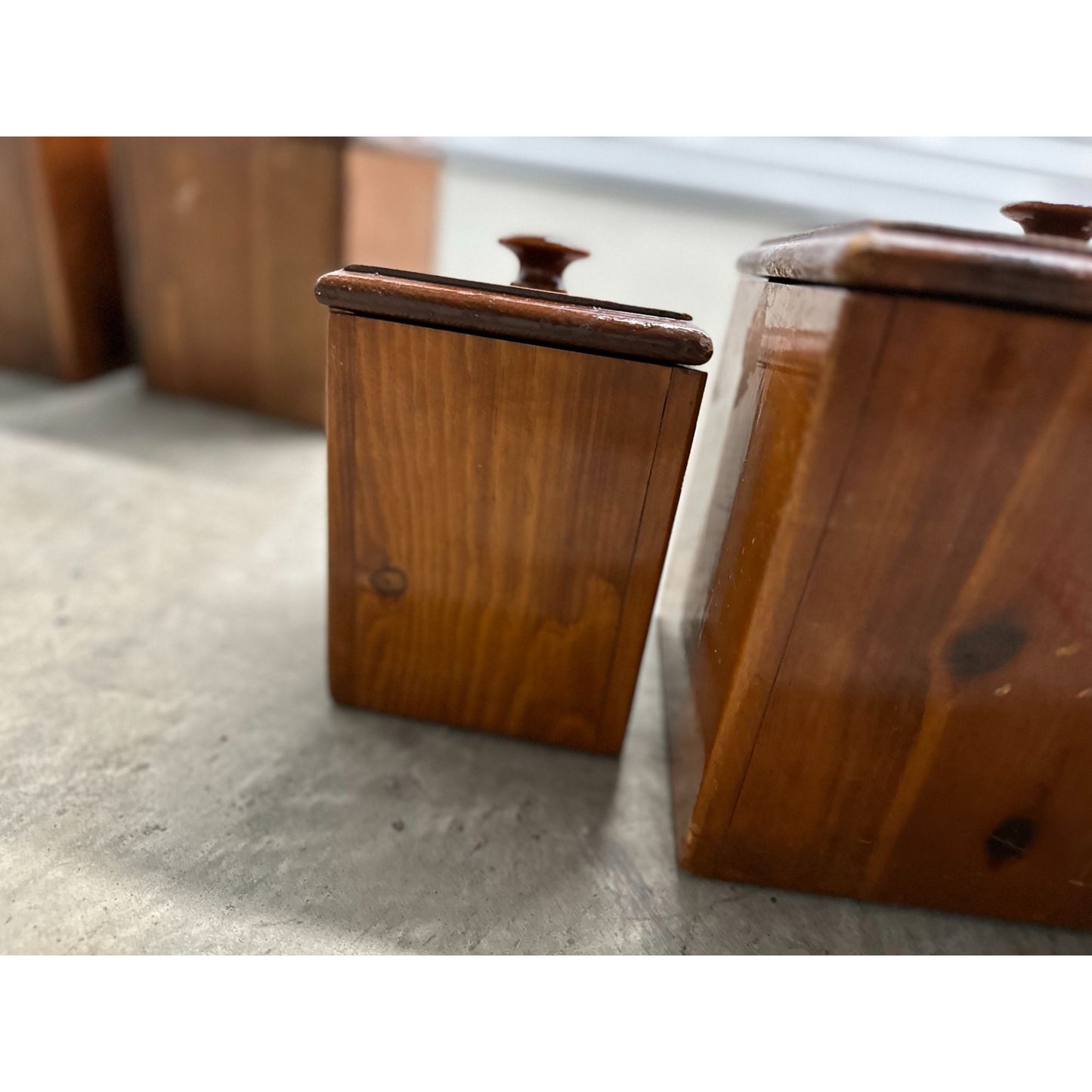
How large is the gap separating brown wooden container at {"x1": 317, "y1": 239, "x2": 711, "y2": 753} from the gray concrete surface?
7cm

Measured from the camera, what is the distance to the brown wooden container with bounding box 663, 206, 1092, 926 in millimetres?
447

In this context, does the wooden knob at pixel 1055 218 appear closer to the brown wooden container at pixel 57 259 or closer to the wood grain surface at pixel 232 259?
the wood grain surface at pixel 232 259

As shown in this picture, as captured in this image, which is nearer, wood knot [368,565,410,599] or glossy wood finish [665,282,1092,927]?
glossy wood finish [665,282,1092,927]

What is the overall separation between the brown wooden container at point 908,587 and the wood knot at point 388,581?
0.96 feet

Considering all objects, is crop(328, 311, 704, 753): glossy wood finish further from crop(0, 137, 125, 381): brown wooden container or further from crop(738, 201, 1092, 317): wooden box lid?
crop(0, 137, 125, 381): brown wooden container

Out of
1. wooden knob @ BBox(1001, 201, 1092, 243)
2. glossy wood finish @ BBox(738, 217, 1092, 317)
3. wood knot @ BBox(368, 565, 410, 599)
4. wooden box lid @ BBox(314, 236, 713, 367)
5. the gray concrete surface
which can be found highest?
wooden knob @ BBox(1001, 201, 1092, 243)

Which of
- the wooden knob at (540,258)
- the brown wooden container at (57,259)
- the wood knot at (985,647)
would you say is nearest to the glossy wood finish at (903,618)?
the wood knot at (985,647)

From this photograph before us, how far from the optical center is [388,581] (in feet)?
2.37

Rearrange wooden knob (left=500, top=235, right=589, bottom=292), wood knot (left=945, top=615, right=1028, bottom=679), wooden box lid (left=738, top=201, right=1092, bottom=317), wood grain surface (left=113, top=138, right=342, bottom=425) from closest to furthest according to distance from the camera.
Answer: wooden box lid (left=738, top=201, right=1092, bottom=317) → wood knot (left=945, top=615, right=1028, bottom=679) → wooden knob (left=500, top=235, right=589, bottom=292) → wood grain surface (left=113, top=138, right=342, bottom=425)

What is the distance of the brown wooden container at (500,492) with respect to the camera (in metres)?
0.60

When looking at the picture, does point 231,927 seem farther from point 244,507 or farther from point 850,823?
point 244,507

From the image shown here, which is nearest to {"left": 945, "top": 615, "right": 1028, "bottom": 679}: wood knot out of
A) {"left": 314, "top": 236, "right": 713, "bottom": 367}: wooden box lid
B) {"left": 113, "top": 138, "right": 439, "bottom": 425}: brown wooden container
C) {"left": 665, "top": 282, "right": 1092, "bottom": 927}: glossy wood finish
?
{"left": 665, "top": 282, "right": 1092, "bottom": 927}: glossy wood finish

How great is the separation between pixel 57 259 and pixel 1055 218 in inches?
64.3

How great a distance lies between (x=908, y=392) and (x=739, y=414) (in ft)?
0.89
